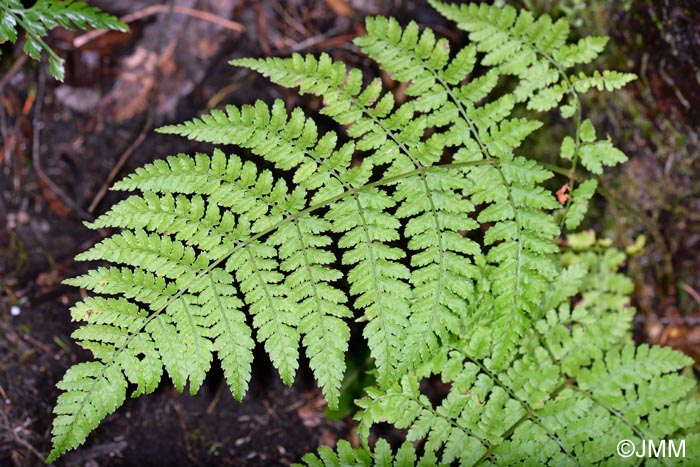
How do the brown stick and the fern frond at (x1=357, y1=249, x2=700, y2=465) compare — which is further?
the brown stick

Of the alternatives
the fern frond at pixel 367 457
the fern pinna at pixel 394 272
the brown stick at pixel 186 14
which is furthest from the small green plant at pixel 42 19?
the fern frond at pixel 367 457

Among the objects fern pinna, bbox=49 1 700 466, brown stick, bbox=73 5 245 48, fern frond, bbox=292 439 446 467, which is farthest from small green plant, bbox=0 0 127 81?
fern frond, bbox=292 439 446 467

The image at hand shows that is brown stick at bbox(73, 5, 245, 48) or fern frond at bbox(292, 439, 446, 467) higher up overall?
brown stick at bbox(73, 5, 245, 48)

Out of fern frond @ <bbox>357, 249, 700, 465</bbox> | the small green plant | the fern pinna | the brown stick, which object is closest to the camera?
the fern pinna

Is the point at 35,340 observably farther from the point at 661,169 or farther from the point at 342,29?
the point at 661,169

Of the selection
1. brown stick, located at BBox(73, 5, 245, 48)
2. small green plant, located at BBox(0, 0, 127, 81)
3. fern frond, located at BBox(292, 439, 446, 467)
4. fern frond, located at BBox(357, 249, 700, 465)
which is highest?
small green plant, located at BBox(0, 0, 127, 81)

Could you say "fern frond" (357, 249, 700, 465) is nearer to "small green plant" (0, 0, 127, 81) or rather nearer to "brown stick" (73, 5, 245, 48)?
"small green plant" (0, 0, 127, 81)

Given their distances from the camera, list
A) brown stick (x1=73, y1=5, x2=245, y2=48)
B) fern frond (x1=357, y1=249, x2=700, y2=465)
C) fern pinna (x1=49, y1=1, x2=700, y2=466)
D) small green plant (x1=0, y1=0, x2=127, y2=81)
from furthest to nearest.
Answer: brown stick (x1=73, y1=5, x2=245, y2=48)
fern frond (x1=357, y1=249, x2=700, y2=465)
small green plant (x1=0, y1=0, x2=127, y2=81)
fern pinna (x1=49, y1=1, x2=700, y2=466)

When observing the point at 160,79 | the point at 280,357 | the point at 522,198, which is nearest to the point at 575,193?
the point at 522,198
